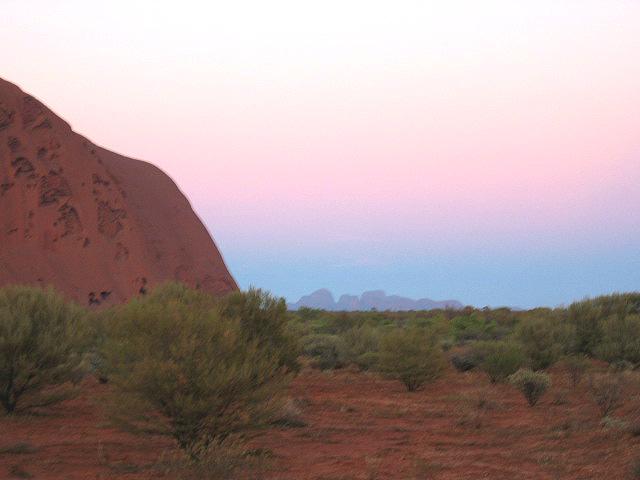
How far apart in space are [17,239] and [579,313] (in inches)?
1022

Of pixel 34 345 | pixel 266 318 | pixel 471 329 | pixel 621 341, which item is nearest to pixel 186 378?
pixel 34 345

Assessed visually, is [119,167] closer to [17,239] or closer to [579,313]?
[17,239]

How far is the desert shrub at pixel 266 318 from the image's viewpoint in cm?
1681

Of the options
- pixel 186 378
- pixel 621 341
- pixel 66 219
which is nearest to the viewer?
pixel 186 378

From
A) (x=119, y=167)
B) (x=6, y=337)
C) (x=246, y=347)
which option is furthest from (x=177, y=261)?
(x=246, y=347)

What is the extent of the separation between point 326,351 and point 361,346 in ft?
4.41

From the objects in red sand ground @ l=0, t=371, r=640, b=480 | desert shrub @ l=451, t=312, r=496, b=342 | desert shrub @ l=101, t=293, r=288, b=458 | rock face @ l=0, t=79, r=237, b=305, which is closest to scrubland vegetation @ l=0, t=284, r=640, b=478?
desert shrub @ l=101, t=293, r=288, b=458

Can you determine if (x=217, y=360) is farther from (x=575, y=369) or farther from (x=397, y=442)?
(x=575, y=369)

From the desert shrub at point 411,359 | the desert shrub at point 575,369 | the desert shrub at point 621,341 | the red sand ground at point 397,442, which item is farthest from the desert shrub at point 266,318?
the desert shrub at point 621,341

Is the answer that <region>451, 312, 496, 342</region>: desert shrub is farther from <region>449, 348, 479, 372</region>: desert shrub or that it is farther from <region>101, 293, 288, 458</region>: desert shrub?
<region>101, 293, 288, 458</region>: desert shrub

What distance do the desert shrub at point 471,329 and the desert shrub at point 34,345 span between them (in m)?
22.4

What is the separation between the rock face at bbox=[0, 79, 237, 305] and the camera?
122ft

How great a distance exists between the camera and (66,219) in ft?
129

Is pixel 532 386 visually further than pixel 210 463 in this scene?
Yes
